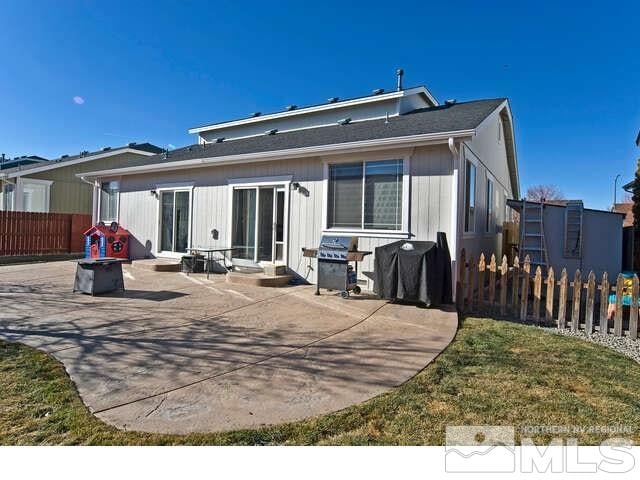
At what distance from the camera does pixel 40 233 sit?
1422cm

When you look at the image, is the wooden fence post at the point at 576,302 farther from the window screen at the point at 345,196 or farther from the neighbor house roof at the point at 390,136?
the window screen at the point at 345,196

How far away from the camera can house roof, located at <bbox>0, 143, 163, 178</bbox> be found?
56.7 ft

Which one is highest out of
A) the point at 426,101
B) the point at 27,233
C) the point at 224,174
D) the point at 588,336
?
the point at 426,101

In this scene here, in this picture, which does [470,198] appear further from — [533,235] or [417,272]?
[417,272]

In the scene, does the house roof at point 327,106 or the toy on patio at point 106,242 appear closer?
the house roof at point 327,106

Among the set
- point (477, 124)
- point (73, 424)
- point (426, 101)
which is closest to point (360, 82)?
point (426, 101)

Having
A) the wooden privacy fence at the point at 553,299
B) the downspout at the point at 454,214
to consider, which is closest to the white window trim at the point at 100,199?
the downspout at the point at 454,214

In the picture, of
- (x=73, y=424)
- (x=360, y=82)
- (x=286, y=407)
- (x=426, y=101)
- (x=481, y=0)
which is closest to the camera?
(x=73, y=424)

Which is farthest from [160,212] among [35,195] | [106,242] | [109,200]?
[35,195]

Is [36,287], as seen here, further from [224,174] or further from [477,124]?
[477,124]

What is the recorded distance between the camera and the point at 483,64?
42.2 feet

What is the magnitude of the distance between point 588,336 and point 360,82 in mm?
14189

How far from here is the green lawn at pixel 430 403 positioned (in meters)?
2.27

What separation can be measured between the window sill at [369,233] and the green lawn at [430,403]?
3307mm
